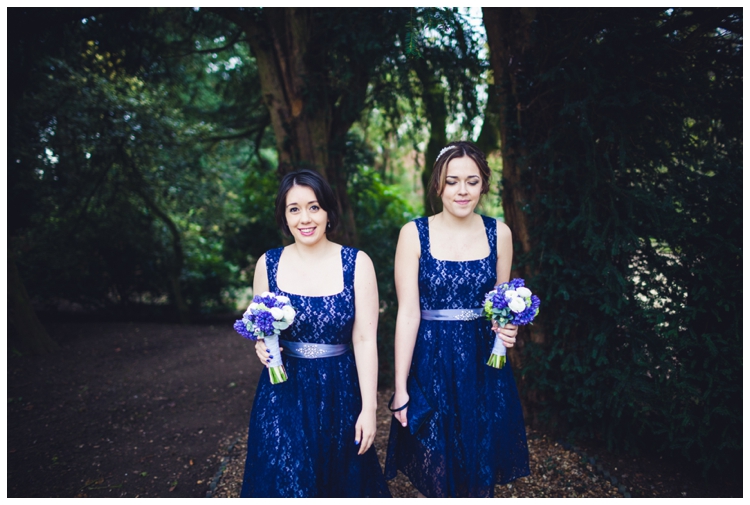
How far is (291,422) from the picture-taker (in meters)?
2.23

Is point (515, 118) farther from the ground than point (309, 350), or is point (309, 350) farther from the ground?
point (515, 118)

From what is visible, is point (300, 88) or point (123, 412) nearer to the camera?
point (300, 88)

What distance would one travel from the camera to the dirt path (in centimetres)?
361

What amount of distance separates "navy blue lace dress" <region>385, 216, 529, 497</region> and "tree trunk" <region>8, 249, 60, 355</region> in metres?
6.00

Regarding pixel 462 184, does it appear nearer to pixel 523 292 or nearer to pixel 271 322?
pixel 523 292

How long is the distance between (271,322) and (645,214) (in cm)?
265

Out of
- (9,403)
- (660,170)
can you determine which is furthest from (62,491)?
(660,170)

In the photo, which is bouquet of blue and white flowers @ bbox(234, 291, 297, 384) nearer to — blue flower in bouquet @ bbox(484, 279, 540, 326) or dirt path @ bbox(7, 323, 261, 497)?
blue flower in bouquet @ bbox(484, 279, 540, 326)

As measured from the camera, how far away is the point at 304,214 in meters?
2.25

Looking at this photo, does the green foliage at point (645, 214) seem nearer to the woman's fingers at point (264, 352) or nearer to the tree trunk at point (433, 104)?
the tree trunk at point (433, 104)

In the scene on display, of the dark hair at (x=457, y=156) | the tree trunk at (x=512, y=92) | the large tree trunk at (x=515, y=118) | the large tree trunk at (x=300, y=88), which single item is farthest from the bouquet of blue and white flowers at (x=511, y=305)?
the large tree trunk at (x=300, y=88)

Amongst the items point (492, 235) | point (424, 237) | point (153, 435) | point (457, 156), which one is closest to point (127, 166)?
point (153, 435)

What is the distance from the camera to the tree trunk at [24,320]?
5902 millimetres

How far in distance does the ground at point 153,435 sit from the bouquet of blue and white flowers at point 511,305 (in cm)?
177
